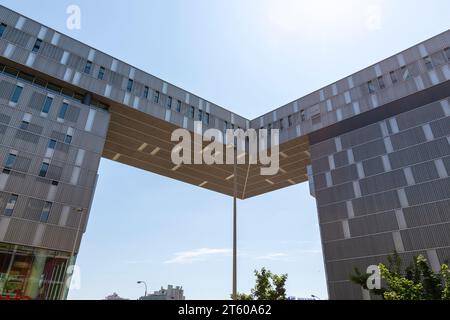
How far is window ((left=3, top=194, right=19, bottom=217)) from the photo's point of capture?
92.3 feet

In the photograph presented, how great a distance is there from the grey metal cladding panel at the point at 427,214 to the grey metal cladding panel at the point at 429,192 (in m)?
0.53

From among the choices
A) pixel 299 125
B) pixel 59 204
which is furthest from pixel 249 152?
pixel 59 204

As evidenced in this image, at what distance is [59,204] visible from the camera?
1220 inches

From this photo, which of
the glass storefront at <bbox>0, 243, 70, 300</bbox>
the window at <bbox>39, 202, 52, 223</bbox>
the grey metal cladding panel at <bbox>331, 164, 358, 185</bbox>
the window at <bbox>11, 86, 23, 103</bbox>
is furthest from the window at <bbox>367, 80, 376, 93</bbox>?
the window at <bbox>11, 86, 23, 103</bbox>

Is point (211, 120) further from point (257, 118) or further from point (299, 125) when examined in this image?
point (299, 125)

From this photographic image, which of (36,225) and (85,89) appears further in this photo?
(85,89)

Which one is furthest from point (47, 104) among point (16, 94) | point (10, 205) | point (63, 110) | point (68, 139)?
point (10, 205)

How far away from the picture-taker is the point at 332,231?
3756cm

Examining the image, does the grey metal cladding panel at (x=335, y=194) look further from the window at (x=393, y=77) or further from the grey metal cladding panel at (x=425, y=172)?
the window at (x=393, y=77)

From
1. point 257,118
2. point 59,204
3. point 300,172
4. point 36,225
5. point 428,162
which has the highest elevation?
point 257,118

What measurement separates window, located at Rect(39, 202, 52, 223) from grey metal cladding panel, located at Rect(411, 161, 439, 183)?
123ft

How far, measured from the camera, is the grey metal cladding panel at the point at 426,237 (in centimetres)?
2978

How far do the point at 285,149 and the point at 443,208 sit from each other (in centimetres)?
2157
